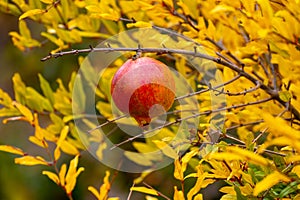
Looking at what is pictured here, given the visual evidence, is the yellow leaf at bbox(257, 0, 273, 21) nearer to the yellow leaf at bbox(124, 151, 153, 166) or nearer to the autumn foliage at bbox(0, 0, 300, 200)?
the autumn foliage at bbox(0, 0, 300, 200)

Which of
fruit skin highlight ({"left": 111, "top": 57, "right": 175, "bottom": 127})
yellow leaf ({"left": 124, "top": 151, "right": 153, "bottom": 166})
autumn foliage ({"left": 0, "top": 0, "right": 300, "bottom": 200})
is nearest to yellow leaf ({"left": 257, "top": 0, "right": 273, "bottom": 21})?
autumn foliage ({"left": 0, "top": 0, "right": 300, "bottom": 200})

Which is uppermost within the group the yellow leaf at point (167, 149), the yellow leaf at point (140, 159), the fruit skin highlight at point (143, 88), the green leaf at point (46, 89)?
the green leaf at point (46, 89)

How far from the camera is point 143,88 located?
0.70 m

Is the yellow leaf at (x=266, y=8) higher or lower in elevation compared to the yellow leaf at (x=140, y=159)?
higher

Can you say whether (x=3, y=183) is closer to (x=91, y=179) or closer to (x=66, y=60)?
(x=91, y=179)

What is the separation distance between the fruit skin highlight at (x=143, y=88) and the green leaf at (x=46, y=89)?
1.36 feet

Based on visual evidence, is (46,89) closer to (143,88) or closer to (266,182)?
(143,88)

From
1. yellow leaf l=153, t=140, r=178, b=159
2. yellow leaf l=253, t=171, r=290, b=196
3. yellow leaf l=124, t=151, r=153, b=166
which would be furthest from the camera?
yellow leaf l=124, t=151, r=153, b=166

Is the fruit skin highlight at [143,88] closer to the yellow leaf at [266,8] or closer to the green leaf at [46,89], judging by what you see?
the yellow leaf at [266,8]

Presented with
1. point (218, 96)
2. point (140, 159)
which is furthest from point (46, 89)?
point (218, 96)

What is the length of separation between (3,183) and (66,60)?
57 cm

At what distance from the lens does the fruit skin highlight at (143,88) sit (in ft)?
2.29

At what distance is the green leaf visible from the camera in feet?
3.63

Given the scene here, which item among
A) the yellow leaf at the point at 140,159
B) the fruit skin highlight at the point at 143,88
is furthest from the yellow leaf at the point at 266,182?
the yellow leaf at the point at 140,159
